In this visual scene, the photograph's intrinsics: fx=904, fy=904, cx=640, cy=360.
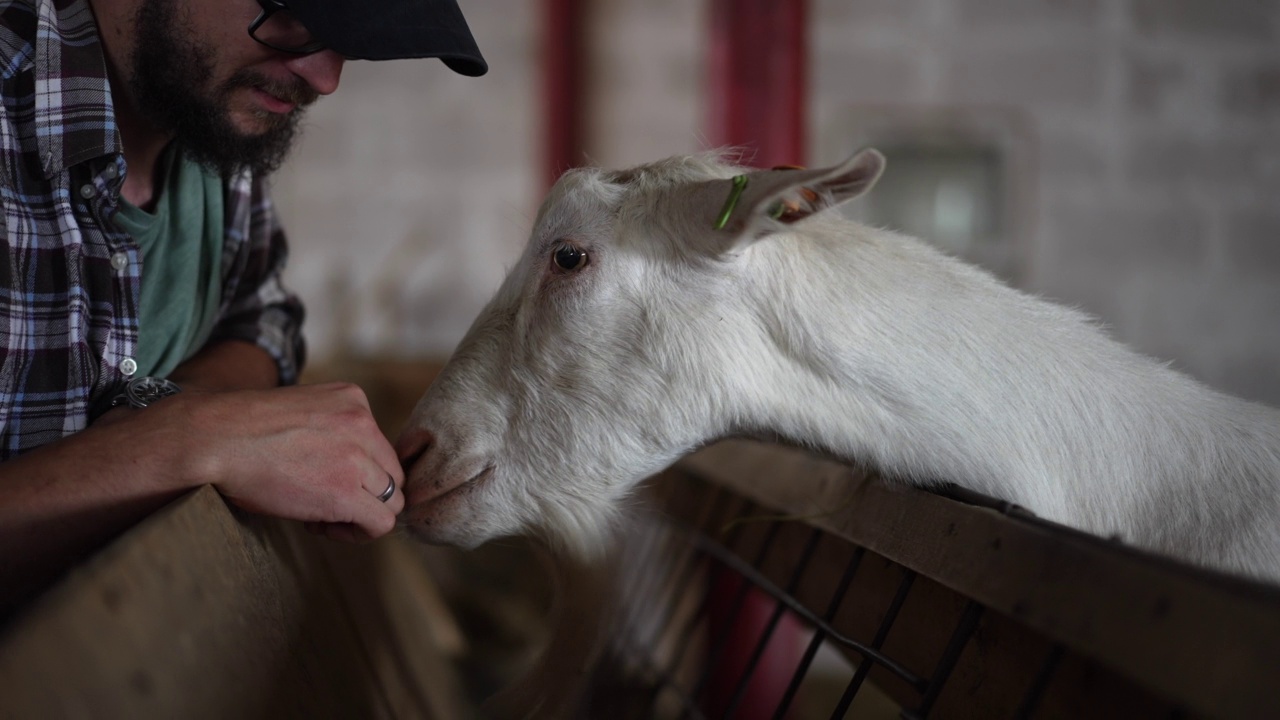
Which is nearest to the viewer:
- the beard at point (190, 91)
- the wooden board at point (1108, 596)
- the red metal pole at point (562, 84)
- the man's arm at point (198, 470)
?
the wooden board at point (1108, 596)

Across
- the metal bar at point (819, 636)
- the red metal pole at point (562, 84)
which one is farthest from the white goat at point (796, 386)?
the red metal pole at point (562, 84)

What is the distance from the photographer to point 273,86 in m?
1.12

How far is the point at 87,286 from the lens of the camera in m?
1.05

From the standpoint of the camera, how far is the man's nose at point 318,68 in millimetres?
1088

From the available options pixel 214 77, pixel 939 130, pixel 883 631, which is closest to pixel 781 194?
pixel 883 631

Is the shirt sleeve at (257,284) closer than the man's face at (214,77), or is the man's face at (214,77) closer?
the man's face at (214,77)

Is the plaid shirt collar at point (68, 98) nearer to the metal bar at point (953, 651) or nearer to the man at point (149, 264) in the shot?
the man at point (149, 264)

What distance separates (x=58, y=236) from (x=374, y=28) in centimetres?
43

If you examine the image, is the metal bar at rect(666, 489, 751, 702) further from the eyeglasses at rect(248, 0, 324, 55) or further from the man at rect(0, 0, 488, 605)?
the eyeglasses at rect(248, 0, 324, 55)

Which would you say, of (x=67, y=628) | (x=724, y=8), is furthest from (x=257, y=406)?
(x=724, y=8)

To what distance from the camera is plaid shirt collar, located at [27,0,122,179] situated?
3.27ft

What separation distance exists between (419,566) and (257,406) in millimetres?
1558

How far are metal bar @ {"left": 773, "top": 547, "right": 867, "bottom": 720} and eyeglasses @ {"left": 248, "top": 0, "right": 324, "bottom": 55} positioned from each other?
32.8 inches

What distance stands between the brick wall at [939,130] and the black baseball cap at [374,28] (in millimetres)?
1761
